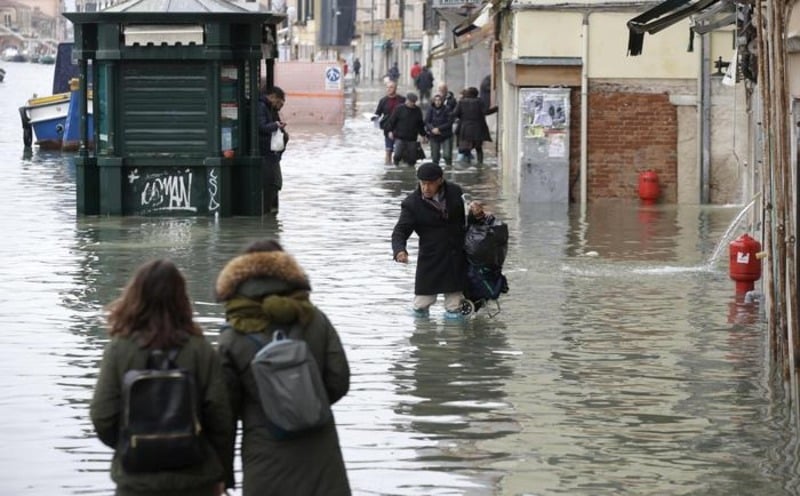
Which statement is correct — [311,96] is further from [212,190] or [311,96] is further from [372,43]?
[372,43]

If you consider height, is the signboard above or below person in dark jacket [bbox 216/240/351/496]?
above

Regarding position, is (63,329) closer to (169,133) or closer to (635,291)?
(635,291)

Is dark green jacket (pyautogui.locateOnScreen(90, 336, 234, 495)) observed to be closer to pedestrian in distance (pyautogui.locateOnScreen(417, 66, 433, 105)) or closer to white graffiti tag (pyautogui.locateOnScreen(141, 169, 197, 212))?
white graffiti tag (pyautogui.locateOnScreen(141, 169, 197, 212))

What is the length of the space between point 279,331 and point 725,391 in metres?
5.46

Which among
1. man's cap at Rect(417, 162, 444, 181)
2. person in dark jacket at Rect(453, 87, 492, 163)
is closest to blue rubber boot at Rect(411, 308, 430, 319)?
man's cap at Rect(417, 162, 444, 181)

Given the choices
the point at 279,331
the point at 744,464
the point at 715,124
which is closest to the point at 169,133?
the point at 715,124

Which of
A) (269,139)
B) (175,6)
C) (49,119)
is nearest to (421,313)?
(269,139)

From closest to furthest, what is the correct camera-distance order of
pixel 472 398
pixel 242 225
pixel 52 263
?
pixel 472 398, pixel 52 263, pixel 242 225

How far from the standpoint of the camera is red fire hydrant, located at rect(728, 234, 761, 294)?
50.1 ft

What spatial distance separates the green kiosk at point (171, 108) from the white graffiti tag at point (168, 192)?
0.5 inches

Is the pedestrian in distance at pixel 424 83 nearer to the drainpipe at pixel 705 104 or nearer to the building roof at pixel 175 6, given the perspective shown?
the drainpipe at pixel 705 104

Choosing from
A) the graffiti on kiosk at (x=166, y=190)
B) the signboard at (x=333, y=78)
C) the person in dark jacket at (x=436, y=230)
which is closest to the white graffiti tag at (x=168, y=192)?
the graffiti on kiosk at (x=166, y=190)

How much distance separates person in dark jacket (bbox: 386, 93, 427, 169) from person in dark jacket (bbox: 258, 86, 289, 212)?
31.5 feet

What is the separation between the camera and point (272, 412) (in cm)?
638
